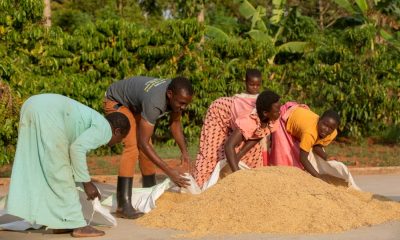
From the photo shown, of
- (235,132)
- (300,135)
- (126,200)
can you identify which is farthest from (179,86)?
(300,135)

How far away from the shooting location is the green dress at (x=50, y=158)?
6609mm

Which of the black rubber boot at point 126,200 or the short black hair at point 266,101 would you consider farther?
the short black hair at point 266,101

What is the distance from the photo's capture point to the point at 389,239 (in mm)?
6672

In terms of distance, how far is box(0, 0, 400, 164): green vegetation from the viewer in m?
13.2

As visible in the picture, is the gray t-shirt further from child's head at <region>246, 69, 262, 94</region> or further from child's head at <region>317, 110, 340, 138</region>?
child's head at <region>317, 110, 340, 138</region>

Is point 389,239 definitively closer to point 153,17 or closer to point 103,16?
point 103,16

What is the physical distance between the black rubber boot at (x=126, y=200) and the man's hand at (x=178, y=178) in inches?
18.5

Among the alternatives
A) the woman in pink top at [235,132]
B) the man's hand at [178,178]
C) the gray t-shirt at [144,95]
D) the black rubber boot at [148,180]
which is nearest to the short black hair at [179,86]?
the gray t-shirt at [144,95]

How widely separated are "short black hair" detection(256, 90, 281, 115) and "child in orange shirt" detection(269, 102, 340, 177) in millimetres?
607

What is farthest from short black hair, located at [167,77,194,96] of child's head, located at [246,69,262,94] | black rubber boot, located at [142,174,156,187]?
child's head, located at [246,69,262,94]

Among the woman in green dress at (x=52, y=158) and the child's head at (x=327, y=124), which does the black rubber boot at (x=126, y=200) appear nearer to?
the woman in green dress at (x=52, y=158)

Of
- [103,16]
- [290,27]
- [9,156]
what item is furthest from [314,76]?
[103,16]

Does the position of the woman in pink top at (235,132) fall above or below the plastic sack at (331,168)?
above

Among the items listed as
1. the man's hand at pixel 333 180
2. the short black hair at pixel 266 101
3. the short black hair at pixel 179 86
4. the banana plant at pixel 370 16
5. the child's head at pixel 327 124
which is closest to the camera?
the short black hair at pixel 179 86
